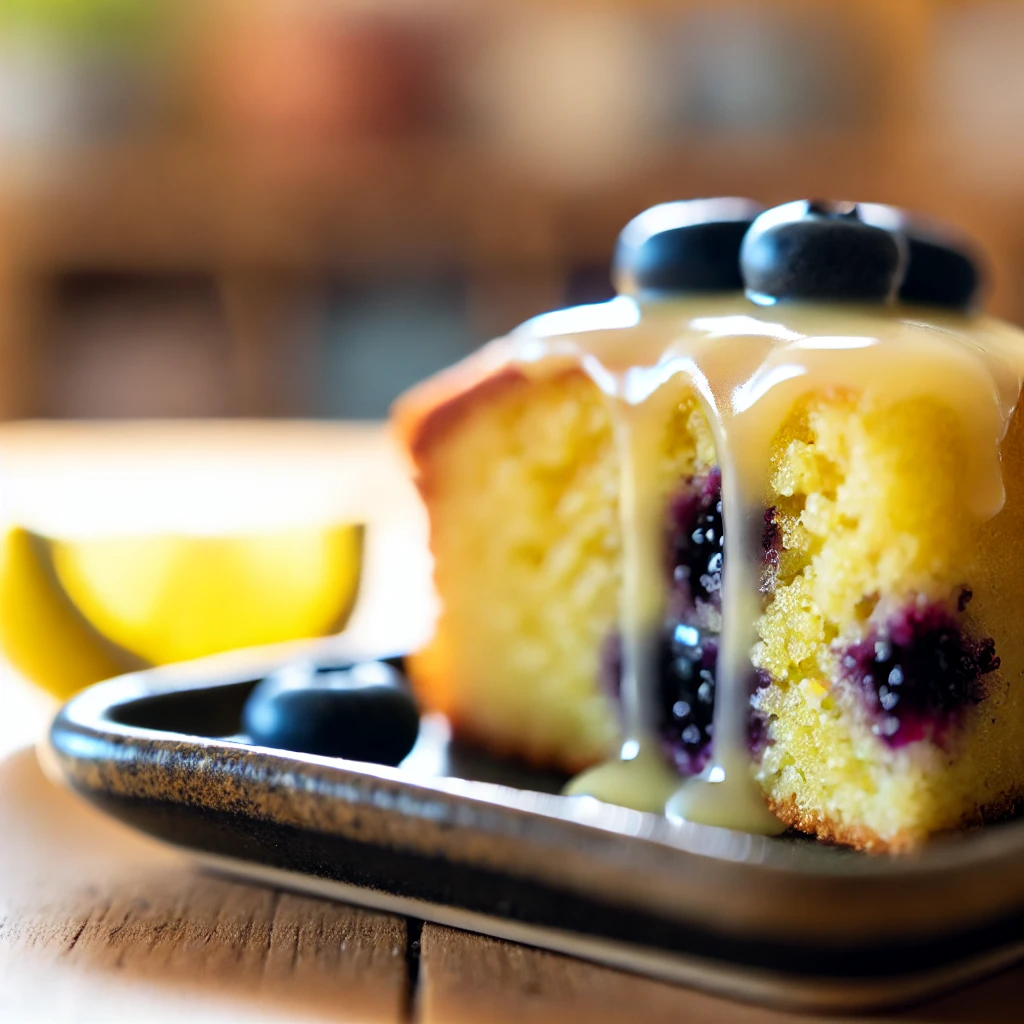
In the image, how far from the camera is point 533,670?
105 cm

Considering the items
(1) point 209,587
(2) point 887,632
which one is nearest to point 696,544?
(2) point 887,632

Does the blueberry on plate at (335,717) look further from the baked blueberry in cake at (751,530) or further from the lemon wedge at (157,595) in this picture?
the lemon wedge at (157,595)

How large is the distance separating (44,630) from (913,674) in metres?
0.94

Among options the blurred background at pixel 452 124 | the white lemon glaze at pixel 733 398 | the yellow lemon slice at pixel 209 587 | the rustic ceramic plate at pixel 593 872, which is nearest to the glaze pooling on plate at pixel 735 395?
the white lemon glaze at pixel 733 398

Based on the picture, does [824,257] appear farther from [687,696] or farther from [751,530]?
[687,696]

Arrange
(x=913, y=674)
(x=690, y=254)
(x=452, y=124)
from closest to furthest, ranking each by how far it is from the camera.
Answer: (x=913, y=674), (x=690, y=254), (x=452, y=124)

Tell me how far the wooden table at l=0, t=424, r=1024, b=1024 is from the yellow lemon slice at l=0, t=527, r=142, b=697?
0.41m

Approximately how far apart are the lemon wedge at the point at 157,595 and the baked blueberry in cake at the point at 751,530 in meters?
0.36

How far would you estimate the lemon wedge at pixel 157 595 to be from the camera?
4.25 ft


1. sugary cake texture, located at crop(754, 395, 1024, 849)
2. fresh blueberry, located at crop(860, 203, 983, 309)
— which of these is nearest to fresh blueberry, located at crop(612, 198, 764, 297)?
fresh blueberry, located at crop(860, 203, 983, 309)

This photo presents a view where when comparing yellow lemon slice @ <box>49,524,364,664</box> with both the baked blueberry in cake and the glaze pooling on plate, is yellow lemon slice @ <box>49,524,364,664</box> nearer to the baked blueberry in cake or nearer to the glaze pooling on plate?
the baked blueberry in cake

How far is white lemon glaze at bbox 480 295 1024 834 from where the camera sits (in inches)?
28.9

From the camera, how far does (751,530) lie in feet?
2.62

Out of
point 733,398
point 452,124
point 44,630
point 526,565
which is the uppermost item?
point 452,124
